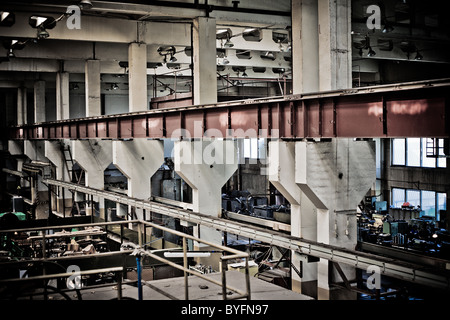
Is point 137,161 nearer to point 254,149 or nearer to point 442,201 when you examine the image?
point 442,201

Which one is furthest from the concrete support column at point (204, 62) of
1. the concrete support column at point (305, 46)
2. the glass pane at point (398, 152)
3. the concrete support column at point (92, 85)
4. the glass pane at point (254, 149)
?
the glass pane at point (254, 149)

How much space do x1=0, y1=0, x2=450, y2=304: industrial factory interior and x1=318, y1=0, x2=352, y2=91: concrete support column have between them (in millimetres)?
39

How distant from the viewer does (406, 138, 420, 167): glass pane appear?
32.2m

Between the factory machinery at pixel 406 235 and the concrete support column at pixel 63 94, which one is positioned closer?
the factory machinery at pixel 406 235

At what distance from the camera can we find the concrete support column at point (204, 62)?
1658cm

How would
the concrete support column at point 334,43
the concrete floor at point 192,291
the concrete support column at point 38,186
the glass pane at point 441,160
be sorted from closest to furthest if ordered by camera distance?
the concrete floor at point 192,291
the concrete support column at point 334,43
the glass pane at point 441,160
the concrete support column at point 38,186

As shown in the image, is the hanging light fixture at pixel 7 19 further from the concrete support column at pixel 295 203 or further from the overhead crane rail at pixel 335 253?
the concrete support column at pixel 295 203

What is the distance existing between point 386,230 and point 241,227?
12274mm

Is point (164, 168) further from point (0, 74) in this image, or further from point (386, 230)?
point (386, 230)

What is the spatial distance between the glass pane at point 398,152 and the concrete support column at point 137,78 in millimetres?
20516

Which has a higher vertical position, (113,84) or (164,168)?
(113,84)

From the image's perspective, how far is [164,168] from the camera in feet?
112

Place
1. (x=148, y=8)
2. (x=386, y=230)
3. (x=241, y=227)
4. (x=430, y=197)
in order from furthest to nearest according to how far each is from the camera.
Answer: (x=430, y=197) → (x=386, y=230) → (x=148, y=8) → (x=241, y=227)
